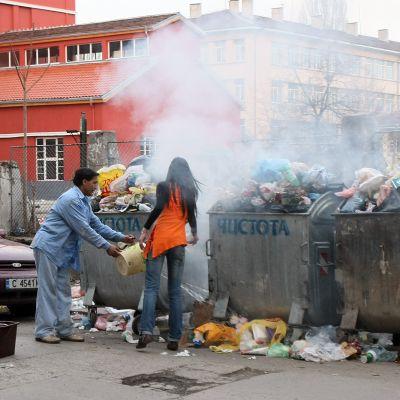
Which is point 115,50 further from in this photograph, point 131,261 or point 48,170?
point 131,261

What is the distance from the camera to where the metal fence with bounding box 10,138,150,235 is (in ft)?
48.2

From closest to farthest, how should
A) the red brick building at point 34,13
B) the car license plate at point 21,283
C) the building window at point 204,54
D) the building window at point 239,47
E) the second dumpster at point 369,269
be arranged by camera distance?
the second dumpster at point 369,269
the car license plate at point 21,283
the building window at point 239,47
the building window at point 204,54
the red brick building at point 34,13

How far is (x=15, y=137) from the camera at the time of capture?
30.2 metres

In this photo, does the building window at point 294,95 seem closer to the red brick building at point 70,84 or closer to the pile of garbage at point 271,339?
the red brick building at point 70,84

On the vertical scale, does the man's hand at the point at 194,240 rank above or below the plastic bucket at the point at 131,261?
above

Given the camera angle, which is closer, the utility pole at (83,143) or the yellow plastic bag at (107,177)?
the yellow plastic bag at (107,177)

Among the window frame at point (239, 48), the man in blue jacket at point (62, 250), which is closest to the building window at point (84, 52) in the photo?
the window frame at point (239, 48)

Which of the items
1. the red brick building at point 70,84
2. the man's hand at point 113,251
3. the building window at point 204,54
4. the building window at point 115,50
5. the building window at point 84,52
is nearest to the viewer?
the man's hand at point 113,251

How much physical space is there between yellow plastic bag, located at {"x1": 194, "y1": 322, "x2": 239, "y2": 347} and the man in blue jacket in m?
1.12

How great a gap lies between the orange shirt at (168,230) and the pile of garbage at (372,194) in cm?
150

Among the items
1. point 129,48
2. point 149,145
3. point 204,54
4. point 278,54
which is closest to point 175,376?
point 278,54

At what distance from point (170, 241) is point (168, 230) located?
109 mm

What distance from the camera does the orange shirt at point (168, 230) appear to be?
7.55 metres

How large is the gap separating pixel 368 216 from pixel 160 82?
28.2 feet
